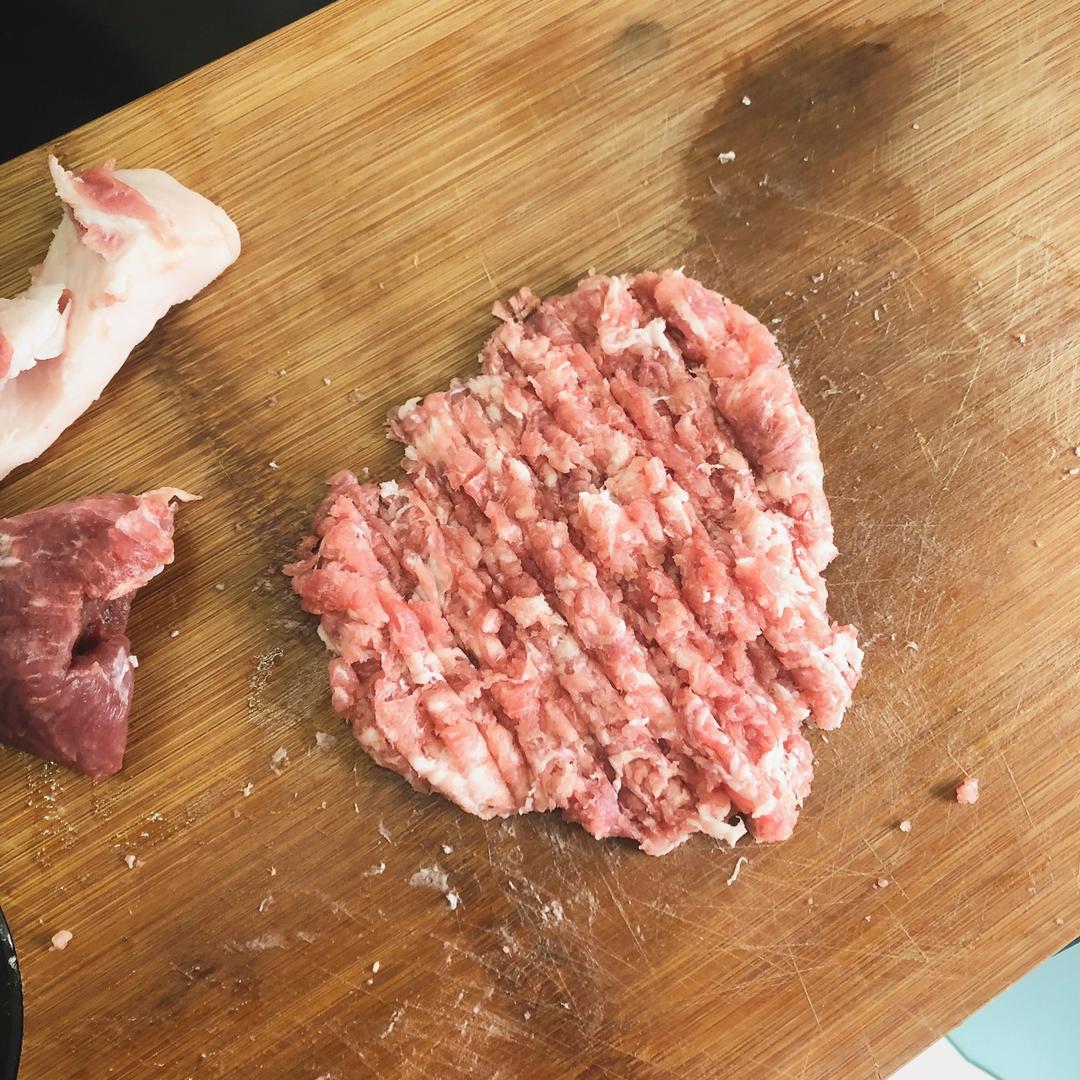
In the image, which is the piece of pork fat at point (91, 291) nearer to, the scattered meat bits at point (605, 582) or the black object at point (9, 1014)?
the scattered meat bits at point (605, 582)

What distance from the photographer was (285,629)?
316 centimetres

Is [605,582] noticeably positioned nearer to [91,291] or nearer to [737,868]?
[737,868]

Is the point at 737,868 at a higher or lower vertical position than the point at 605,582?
lower

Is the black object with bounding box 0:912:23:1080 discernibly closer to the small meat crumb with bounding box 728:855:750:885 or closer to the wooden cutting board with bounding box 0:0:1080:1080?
the wooden cutting board with bounding box 0:0:1080:1080

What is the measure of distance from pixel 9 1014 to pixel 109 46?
3259 mm

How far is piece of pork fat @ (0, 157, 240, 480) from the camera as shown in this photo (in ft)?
9.98

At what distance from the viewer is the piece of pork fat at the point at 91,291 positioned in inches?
120

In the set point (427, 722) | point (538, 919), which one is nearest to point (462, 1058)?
point (538, 919)

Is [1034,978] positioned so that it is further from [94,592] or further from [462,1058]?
[94,592]

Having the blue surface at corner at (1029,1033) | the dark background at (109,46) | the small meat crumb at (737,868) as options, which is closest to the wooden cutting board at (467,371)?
the small meat crumb at (737,868)

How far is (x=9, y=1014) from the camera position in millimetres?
2320

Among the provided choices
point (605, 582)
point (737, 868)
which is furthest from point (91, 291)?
point (737, 868)

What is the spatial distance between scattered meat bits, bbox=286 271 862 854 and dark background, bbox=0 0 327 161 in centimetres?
162

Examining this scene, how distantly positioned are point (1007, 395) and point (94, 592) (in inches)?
121
